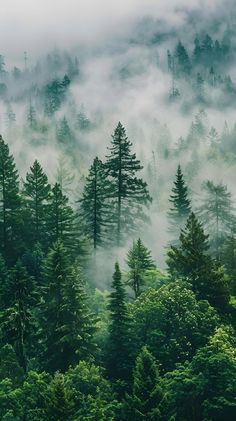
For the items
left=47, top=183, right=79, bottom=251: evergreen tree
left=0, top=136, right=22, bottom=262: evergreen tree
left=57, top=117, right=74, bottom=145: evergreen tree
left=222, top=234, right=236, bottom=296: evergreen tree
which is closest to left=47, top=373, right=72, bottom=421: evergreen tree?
left=222, top=234, right=236, bottom=296: evergreen tree

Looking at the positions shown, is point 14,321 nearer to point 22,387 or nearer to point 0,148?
point 22,387

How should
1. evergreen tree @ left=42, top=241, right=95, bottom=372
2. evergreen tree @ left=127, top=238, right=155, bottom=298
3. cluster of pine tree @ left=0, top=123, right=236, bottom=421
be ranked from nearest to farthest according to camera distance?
cluster of pine tree @ left=0, top=123, right=236, bottom=421, evergreen tree @ left=42, top=241, right=95, bottom=372, evergreen tree @ left=127, top=238, right=155, bottom=298

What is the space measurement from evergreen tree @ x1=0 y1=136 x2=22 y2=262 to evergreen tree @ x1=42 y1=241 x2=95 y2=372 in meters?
19.2

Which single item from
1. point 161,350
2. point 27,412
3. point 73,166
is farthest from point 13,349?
point 73,166

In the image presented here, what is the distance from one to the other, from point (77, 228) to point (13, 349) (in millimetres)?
22216

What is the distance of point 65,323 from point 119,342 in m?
3.93

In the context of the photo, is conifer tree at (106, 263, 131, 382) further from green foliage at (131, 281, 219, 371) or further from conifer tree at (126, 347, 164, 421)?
conifer tree at (126, 347, 164, 421)

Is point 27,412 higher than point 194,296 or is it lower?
lower

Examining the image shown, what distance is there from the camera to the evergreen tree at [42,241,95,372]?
3988 centimetres

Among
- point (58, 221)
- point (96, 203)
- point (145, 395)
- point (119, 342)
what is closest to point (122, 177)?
point (96, 203)

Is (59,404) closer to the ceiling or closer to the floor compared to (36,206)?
closer to the floor

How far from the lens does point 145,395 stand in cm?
3388

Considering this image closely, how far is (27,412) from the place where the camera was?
33.5m

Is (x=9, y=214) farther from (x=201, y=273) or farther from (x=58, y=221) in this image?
(x=201, y=273)
